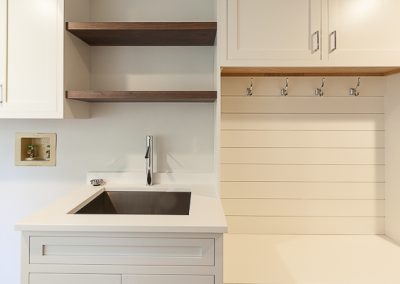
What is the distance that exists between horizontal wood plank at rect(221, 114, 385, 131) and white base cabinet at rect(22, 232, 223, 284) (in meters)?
0.80

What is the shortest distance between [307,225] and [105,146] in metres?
1.23

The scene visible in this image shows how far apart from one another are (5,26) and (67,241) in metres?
1.10

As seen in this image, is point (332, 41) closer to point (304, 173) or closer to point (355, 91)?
point (355, 91)

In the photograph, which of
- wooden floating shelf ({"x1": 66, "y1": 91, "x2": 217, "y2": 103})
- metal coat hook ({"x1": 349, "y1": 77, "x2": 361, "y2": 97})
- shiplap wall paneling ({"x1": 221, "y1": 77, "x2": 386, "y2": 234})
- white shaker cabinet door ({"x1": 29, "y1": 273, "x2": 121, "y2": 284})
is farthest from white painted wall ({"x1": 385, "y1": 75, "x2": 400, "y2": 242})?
white shaker cabinet door ({"x1": 29, "y1": 273, "x2": 121, "y2": 284})

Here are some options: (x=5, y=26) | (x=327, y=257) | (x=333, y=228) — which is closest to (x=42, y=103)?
(x=5, y=26)

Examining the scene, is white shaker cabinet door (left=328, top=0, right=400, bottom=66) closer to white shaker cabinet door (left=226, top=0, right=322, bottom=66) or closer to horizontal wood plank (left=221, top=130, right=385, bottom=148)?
white shaker cabinet door (left=226, top=0, right=322, bottom=66)

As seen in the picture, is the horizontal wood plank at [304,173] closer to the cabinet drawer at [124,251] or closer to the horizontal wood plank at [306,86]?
the horizontal wood plank at [306,86]

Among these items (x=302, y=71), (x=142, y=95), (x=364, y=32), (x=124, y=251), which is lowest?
(x=124, y=251)

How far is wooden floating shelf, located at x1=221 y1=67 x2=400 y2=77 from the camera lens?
169cm

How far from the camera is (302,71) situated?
1.80 meters

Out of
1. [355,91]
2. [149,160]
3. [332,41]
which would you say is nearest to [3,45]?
[149,160]

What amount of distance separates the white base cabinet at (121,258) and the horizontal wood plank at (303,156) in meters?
0.71

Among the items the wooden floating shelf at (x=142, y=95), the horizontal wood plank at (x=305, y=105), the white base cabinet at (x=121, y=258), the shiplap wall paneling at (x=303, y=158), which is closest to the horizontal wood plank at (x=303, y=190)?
the shiplap wall paneling at (x=303, y=158)

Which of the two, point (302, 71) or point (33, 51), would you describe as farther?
point (302, 71)
